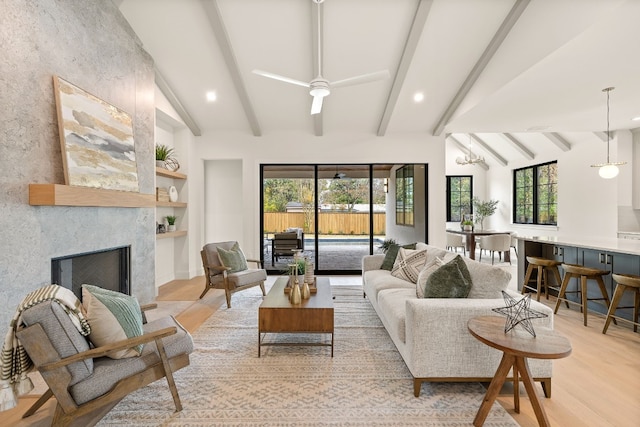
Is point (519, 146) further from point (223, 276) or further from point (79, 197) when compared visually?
point (79, 197)

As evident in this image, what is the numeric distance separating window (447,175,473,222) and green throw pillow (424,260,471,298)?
26.4 ft

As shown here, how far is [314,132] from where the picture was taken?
6.38 meters

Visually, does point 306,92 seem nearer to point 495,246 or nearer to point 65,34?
point 65,34

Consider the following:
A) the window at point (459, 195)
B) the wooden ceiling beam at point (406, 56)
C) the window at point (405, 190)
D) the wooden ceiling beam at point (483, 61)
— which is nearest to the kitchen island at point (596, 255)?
the window at point (405, 190)

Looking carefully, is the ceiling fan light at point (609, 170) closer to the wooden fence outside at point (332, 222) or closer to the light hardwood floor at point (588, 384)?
the light hardwood floor at point (588, 384)

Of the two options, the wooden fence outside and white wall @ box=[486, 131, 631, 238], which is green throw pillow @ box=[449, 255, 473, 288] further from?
white wall @ box=[486, 131, 631, 238]

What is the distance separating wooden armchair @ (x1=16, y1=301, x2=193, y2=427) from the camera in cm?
167

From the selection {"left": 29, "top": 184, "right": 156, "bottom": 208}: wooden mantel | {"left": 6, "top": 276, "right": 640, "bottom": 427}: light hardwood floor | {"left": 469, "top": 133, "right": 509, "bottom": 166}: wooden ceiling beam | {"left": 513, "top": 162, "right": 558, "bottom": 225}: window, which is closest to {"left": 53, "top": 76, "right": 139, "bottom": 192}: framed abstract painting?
{"left": 29, "top": 184, "right": 156, "bottom": 208}: wooden mantel

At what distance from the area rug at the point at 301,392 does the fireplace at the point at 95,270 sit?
4.48 ft

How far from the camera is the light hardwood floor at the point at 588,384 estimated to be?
6.70 feet

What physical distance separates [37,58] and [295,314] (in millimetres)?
2996

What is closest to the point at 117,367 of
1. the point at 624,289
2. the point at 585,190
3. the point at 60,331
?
the point at 60,331

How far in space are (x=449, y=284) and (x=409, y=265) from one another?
124cm

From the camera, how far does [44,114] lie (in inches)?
109
